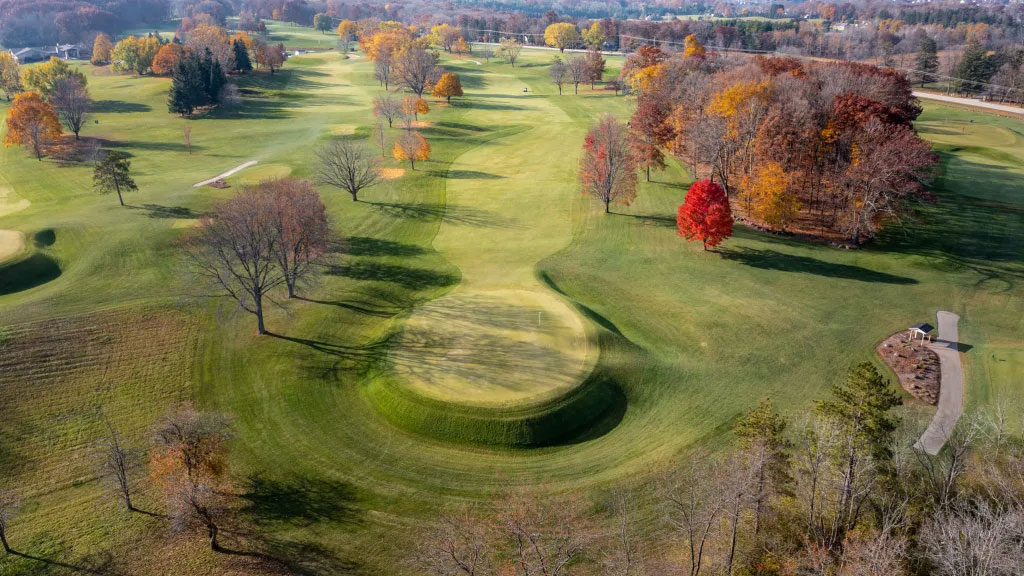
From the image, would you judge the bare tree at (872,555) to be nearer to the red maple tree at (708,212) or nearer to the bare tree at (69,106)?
the red maple tree at (708,212)

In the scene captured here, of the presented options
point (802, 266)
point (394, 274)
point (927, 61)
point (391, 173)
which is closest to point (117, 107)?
point (391, 173)

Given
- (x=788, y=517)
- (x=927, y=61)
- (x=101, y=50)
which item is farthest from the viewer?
(x=101, y=50)

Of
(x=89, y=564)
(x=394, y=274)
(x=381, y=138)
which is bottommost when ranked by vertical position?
(x=89, y=564)

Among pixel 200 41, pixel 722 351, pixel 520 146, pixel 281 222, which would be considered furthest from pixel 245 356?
pixel 200 41

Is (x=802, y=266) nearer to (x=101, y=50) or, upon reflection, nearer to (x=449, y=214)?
(x=449, y=214)

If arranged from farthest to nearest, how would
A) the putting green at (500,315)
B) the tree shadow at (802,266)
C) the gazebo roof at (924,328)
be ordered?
the tree shadow at (802,266), the gazebo roof at (924,328), the putting green at (500,315)

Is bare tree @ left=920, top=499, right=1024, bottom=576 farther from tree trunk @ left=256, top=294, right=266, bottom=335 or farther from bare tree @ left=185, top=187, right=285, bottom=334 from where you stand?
tree trunk @ left=256, top=294, right=266, bottom=335

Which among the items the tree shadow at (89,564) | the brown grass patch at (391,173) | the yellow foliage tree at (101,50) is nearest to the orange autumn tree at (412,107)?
the brown grass patch at (391,173)
